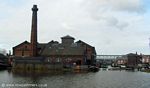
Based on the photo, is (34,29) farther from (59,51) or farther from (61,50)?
(61,50)

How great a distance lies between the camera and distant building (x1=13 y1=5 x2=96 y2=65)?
105219 millimetres

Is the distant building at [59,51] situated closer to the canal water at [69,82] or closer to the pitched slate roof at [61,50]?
the pitched slate roof at [61,50]

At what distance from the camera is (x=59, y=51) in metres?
111

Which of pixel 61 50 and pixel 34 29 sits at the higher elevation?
pixel 34 29

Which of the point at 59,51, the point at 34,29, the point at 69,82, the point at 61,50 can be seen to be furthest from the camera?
the point at 61,50

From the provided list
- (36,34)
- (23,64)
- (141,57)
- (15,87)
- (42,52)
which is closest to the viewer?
(15,87)

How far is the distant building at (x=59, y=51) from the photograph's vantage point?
105m

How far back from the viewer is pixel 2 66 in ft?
382

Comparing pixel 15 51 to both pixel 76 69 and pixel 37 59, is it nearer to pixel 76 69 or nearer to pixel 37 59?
pixel 37 59

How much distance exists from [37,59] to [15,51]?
23264 millimetres

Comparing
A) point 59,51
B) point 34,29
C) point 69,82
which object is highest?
point 34,29

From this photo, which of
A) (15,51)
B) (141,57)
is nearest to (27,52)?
(15,51)

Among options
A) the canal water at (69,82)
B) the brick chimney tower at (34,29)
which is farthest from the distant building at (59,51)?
the canal water at (69,82)

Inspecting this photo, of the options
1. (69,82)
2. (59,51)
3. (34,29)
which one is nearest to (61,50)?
(59,51)
